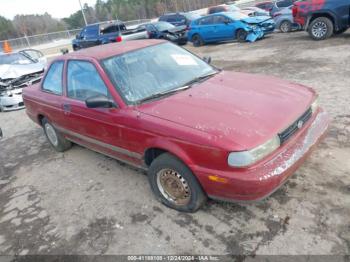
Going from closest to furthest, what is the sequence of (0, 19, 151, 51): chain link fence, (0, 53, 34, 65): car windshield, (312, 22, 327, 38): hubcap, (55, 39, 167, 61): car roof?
1. (55, 39, 167, 61): car roof
2. (0, 53, 34, 65): car windshield
3. (312, 22, 327, 38): hubcap
4. (0, 19, 151, 51): chain link fence

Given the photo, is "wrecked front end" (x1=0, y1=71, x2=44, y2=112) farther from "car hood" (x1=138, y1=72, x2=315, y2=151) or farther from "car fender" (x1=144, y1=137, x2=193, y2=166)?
"car fender" (x1=144, y1=137, x2=193, y2=166)

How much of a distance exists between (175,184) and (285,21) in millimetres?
13906

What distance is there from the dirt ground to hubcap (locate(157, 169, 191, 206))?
0.16 m

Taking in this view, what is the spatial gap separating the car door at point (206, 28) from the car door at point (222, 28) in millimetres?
223

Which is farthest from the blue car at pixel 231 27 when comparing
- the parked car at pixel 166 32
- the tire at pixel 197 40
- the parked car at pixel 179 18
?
the parked car at pixel 179 18

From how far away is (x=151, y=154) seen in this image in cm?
348

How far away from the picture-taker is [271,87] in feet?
11.7

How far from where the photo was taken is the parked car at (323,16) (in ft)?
34.1

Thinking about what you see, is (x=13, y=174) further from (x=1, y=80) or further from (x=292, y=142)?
(x=1, y=80)

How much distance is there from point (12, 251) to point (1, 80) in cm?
747

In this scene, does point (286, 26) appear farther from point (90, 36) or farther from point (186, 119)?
point (186, 119)

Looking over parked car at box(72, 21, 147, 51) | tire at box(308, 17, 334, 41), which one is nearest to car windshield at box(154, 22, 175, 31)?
parked car at box(72, 21, 147, 51)

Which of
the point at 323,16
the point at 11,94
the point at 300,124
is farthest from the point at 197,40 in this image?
the point at 300,124

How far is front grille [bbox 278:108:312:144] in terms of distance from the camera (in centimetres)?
292
